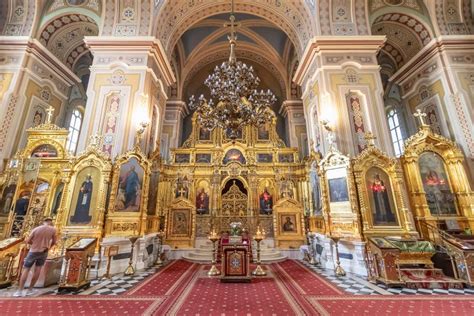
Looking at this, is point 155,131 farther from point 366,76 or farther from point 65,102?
point 366,76

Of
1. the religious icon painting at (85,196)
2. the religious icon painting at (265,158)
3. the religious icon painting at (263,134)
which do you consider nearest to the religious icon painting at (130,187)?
the religious icon painting at (85,196)

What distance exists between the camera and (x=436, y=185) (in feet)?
24.3

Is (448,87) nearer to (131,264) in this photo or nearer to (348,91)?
(348,91)

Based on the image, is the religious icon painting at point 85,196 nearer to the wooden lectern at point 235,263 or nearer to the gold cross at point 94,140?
the gold cross at point 94,140

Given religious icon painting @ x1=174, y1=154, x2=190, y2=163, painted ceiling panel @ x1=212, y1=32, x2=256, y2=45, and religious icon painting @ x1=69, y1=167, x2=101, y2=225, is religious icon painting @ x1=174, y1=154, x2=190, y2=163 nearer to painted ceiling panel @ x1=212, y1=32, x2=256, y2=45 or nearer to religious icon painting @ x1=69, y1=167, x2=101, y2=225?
religious icon painting @ x1=69, y1=167, x2=101, y2=225

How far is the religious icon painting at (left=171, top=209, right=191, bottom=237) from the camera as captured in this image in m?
9.83

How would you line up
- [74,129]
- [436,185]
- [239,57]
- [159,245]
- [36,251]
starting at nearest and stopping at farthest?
[36,251] < [436,185] < [159,245] < [74,129] < [239,57]

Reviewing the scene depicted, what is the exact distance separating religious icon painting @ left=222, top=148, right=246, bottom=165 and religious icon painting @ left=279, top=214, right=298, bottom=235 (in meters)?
3.72

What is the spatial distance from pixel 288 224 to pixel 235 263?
192 inches

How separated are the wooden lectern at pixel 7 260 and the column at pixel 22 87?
3.76 metres

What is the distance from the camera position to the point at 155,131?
31.2ft

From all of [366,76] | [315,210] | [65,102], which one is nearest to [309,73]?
[366,76]

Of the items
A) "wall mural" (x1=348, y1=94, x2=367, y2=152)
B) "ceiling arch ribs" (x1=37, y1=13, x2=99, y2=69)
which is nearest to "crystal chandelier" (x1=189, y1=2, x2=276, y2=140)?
"wall mural" (x1=348, y1=94, x2=367, y2=152)

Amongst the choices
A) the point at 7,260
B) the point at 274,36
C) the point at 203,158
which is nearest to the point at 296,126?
the point at 274,36
